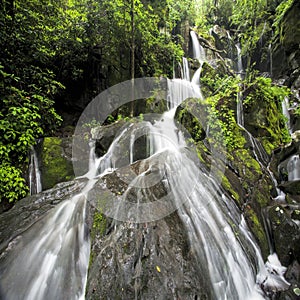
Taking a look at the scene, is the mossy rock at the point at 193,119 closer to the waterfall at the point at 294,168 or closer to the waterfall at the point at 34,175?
the waterfall at the point at 294,168

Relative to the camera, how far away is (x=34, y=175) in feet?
16.3

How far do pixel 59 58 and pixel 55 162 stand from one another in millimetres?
4724

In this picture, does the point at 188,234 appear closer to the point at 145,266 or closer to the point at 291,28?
the point at 145,266

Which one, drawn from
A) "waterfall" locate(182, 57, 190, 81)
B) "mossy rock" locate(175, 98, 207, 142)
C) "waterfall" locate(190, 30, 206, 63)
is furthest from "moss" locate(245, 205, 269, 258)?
"waterfall" locate(190, 30, 206, 63)

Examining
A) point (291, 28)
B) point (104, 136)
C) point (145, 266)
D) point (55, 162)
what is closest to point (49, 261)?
point (145, 266)

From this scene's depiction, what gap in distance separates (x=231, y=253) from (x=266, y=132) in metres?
4.59

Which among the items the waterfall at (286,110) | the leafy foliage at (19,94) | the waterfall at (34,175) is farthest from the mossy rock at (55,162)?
the waterfall at (286,110)

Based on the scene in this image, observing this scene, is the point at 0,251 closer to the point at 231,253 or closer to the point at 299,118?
the point at 231,253

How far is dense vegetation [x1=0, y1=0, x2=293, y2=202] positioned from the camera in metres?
4.82

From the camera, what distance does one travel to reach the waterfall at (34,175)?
4832mm

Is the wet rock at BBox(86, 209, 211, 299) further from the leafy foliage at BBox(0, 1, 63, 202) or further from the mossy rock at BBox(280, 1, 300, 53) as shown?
the mossy rock at BBox(280, 1, 300, 53)

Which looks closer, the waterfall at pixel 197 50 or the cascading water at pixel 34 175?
the cascading water at pixel 34 175

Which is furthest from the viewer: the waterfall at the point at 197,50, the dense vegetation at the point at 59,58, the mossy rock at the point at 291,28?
the waterfall at the point at 197,50

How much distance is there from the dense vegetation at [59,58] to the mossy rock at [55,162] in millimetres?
441
